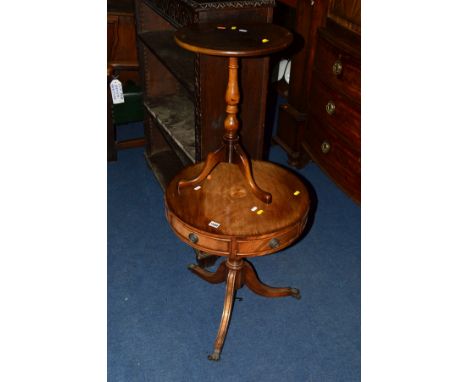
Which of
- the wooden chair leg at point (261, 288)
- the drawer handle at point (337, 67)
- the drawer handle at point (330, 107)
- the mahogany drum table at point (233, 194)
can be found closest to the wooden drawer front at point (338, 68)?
the drawer handle at point (337, 67)

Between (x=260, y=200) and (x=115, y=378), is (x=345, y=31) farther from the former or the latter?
(x=115, y=378)

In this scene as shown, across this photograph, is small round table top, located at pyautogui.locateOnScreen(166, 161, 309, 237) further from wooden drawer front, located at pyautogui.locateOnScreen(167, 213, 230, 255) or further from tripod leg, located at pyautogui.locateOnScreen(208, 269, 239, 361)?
tripod leg, located at pyautogui.locateOnScreen(208, 269, 239, 361)

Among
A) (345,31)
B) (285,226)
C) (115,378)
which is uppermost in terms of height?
(345,31)

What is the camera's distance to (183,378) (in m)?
2.18

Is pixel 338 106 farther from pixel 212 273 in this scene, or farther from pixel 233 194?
pixel 212 273

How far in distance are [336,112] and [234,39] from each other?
1.13 metres

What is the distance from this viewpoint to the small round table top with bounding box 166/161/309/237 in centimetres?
193

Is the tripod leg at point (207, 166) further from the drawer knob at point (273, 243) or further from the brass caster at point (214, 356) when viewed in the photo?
the brass caster at point (214, 356)

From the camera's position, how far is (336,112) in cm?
278

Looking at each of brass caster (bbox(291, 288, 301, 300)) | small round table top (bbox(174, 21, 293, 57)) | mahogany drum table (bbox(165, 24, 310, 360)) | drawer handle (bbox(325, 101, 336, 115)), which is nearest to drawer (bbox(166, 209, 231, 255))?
mahogany drum table (bbox(165, 24, 310, 360))

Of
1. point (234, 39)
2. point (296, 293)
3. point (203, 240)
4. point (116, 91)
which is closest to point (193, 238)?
point (203, 240)

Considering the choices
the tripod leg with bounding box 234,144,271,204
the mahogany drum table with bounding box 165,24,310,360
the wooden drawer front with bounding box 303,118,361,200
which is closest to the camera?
the mahogany drum table with bounding box 165,24,310,360

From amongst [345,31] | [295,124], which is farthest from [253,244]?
[295,124]

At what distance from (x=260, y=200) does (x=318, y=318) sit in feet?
2.76
